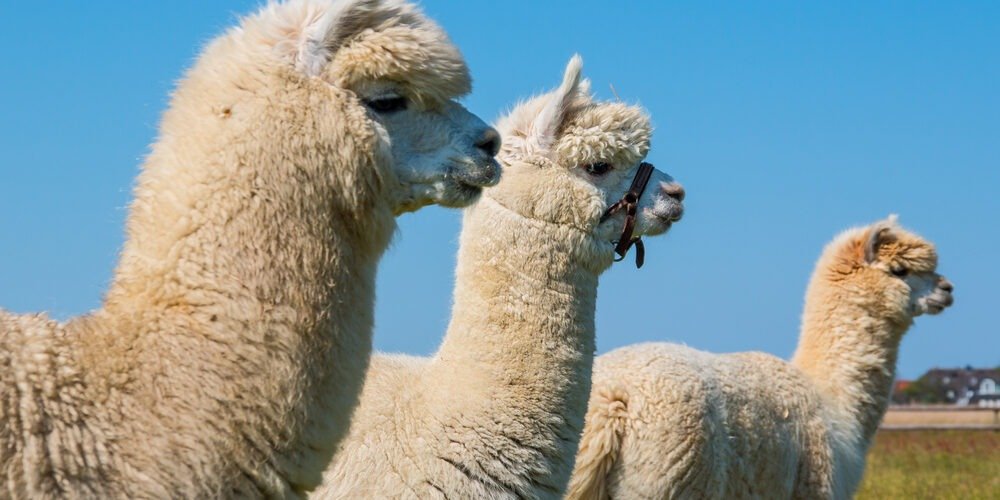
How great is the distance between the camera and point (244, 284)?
9.52ft

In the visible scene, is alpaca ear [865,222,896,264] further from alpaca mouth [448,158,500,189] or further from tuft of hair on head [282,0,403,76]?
tuft of hair on head [282,0,403,76]

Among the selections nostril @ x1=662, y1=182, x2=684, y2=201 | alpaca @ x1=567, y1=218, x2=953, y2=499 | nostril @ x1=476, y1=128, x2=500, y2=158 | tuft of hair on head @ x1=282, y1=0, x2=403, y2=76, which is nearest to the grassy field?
alpaca @ x1=567, y1=218, x2=953, y2=499

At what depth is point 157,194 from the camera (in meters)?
2.99

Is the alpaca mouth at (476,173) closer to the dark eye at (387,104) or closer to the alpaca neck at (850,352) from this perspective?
the dark eye at (387,104)

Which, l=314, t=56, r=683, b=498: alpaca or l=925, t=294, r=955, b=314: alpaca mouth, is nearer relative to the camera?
l=314, t=56, r=683, b=498: alpaca

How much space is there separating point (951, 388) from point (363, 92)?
204 feet

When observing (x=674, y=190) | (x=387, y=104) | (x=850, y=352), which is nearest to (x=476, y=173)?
(x=387, y=104)

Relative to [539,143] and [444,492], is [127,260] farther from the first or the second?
[539,143]

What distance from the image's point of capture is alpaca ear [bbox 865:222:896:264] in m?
9.23

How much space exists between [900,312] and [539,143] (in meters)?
4.54

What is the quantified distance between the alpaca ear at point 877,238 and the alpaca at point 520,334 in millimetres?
4037

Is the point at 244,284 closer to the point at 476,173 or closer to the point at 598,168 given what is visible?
the point at 476,173

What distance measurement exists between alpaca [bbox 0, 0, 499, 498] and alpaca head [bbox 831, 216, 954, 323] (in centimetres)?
643

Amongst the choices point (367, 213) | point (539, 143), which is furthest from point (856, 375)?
point (367, 213)
